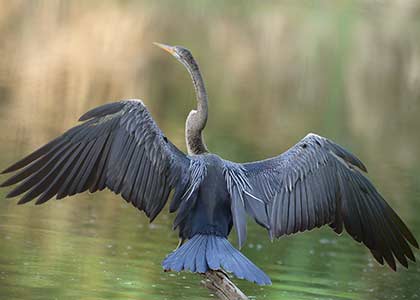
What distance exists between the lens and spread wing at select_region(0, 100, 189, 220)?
27.6 feet

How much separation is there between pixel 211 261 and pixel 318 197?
56.5 inches

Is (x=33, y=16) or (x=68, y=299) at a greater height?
(x=33, y=16)

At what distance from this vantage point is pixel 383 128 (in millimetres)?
24109

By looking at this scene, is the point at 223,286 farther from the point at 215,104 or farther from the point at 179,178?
the point at 215,104

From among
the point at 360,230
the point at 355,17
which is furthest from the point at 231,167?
the point at 355,17

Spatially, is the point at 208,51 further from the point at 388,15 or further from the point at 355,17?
the point at 388,15

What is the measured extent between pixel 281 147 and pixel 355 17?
66.3 feet

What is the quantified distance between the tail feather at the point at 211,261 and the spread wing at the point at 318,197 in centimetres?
40

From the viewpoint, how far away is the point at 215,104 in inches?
918

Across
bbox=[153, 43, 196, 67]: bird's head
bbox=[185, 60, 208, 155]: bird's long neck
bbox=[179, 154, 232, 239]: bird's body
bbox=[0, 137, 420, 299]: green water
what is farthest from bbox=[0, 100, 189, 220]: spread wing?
bbox=[0, 137, 420, 299]: green water

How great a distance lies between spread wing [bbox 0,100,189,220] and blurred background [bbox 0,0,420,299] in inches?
70.4

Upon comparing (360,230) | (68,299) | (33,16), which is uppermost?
(33,16)

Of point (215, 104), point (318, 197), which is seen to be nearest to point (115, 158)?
point (318, 197)

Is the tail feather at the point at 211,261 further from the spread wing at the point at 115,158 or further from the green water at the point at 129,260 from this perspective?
the green water at the point at 129,260
